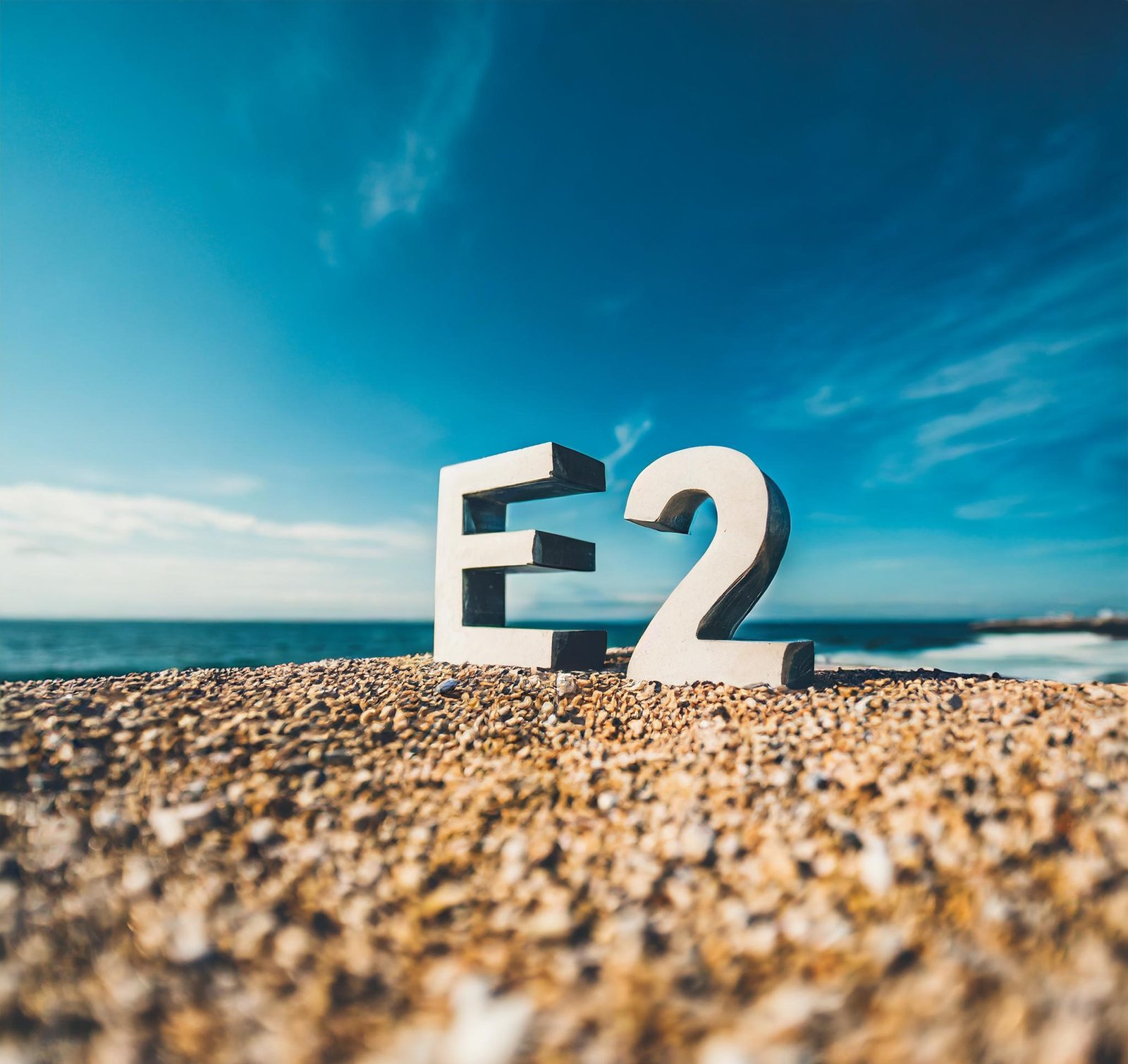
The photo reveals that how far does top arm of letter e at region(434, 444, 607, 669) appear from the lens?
664 centimetres

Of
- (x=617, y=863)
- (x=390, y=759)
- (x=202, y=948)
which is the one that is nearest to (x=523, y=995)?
(x=617, y=863)

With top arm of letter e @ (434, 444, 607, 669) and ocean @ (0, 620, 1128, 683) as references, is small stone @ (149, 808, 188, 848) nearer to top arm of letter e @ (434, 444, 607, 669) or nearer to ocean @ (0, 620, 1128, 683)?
top arm of letter e @ (434, 444, 607, 669)

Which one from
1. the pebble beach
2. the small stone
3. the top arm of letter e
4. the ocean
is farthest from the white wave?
the small stone

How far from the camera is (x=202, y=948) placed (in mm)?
1919

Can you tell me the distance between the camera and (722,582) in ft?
17.9

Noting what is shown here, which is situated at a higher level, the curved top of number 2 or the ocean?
the curved top of number 2

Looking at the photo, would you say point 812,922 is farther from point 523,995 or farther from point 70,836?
point 70,836

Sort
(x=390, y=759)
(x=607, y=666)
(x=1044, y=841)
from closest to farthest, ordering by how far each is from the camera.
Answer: (x=1044, y=841), (x=390, y=759), (x=607, y=666)

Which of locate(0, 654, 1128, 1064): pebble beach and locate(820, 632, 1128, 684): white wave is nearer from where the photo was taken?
locate(0, 654, 1128, 1064): pebble beach

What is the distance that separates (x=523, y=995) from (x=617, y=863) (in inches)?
29.0

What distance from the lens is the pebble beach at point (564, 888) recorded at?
1.57 m

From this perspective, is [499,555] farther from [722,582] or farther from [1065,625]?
[1065,625]

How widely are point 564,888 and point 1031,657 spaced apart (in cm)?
2452

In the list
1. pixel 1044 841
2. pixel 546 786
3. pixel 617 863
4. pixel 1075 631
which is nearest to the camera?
pixel 1044 841
